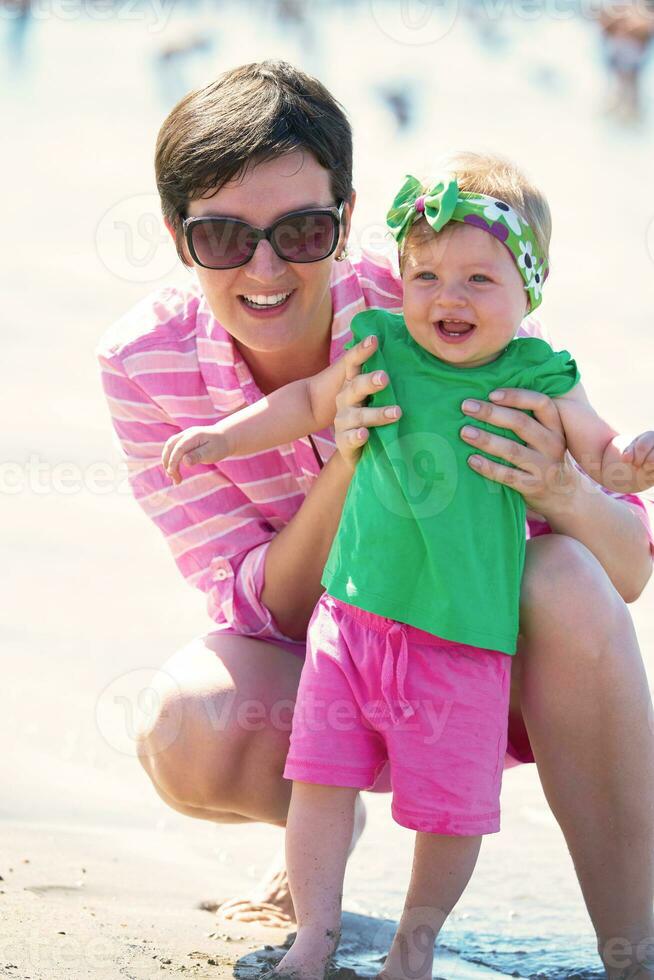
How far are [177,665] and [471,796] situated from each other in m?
0.82

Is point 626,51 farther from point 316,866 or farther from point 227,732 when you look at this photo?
point 316,866

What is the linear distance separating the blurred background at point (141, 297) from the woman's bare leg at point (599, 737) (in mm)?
340

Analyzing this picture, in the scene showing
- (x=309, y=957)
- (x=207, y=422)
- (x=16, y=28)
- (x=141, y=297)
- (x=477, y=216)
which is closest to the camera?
(x=309, y=957)

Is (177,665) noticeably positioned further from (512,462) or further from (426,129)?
(426,129)

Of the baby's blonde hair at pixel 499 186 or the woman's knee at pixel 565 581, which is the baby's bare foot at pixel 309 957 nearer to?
the woman's knee at pixel 565 581

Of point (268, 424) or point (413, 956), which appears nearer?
point (413, 956)

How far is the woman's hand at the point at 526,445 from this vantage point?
2.28 m

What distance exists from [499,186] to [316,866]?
1.13 meters

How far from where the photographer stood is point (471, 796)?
7.18 feet

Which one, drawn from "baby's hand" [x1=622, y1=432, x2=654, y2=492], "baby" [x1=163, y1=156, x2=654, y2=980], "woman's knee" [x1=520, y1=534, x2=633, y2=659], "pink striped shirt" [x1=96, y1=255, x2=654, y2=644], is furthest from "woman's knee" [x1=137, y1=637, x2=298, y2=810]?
"baby's hand" [x1=622, y1=432, x2=654, y2=492]

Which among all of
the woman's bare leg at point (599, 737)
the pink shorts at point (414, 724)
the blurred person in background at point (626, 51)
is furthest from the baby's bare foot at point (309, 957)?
the blurred person in background at point (626, 51)

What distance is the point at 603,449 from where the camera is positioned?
2291mm

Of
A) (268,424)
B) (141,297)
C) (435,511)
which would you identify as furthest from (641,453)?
(141,297)

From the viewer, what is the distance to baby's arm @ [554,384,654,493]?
2182 mm
